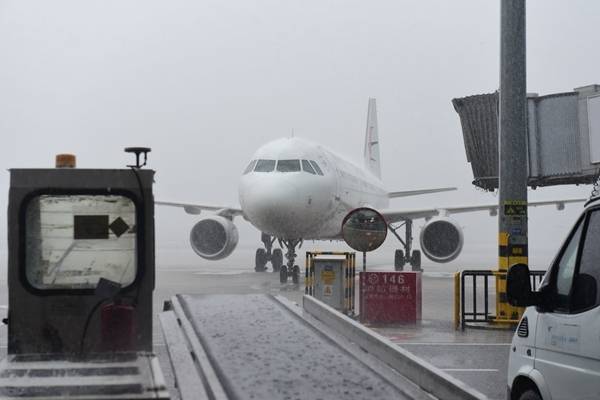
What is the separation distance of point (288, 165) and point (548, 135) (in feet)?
31.2

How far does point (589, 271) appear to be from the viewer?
4504 mm

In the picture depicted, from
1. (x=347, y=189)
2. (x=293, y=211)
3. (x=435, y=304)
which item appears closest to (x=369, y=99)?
(x=347, y=189)

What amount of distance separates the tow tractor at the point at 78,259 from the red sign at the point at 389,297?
30.4 ft

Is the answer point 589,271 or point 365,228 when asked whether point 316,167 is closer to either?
point 365,228

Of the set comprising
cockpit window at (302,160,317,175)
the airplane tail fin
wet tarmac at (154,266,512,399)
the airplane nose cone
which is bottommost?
wet tarmac at (154,266,512,399)

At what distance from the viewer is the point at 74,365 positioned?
3510 mm

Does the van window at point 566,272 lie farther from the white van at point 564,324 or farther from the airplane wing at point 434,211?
the airplane wing at point 434,211

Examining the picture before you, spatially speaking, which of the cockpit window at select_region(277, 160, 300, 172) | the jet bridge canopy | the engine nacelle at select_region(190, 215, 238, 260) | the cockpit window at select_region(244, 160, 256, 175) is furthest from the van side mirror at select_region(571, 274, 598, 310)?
the engine nacelle at select_region(190, 215, 238, 260)

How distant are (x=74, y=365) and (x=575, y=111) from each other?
A: 33.4 feet

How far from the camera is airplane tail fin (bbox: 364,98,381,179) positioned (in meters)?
41.4

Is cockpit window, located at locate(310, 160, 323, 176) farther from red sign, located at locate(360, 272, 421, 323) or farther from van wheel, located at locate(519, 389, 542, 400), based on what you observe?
van wheel, located at locate(519, 389, 542, 400)

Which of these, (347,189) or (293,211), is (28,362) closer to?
(293,211)

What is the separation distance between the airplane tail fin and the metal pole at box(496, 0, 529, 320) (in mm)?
28515

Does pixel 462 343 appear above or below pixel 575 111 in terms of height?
below
